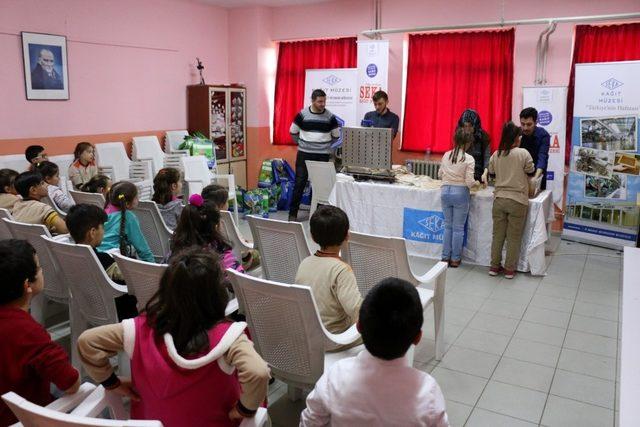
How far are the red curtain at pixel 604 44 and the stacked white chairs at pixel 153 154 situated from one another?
4.85 metres

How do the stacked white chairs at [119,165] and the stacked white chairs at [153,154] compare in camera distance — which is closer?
the stacked white chairs at [119,165]

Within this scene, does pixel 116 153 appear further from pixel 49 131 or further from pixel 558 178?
pixel 558 178

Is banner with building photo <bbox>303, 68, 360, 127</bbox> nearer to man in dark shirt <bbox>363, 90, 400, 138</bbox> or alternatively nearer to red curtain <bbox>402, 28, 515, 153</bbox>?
red curtain <bbox>402, 28, 515, 153</bbox>

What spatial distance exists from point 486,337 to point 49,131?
5206mm

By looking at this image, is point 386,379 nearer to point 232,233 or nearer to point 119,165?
point 232,233

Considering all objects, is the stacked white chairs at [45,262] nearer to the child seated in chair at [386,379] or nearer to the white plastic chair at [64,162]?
the child seated in chair at [386,379]

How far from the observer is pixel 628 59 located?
19.1 ft

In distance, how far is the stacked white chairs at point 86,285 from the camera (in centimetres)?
257

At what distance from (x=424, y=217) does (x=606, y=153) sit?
82.8 inches

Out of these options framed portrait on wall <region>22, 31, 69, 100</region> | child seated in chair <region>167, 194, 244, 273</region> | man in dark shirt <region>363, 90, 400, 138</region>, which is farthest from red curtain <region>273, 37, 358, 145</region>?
child seated in chair <region>167, 194, 244, 273</region>

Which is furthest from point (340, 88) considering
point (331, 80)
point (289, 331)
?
point (289, 331)

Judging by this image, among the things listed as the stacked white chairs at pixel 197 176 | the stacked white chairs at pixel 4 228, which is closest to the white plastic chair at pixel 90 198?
the stacked white chairs at pixel 4 228

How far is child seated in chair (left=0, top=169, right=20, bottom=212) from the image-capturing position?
3.80 metres

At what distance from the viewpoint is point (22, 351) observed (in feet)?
5.43
